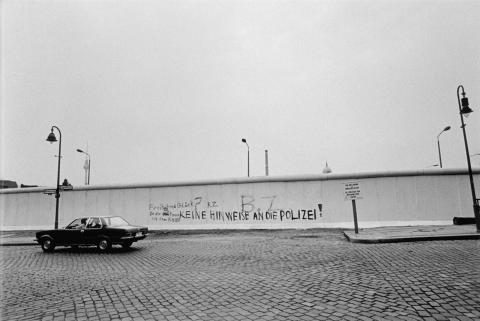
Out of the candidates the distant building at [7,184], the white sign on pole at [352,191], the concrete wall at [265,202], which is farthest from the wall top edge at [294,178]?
the distant building at [7,184]

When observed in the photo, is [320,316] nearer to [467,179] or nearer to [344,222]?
[344,222]

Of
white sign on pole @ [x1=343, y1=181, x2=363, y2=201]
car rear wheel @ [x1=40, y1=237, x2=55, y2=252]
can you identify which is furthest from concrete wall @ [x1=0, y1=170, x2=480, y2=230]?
car rear wheel @ [x1=40, y1=237, x2=55, y2=252]

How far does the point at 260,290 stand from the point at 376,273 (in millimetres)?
2771

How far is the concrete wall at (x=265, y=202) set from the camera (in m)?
18.7

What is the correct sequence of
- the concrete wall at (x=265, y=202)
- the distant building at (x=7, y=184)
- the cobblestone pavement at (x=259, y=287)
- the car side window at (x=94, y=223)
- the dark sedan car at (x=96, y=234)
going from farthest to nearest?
the distant building at (x=7, y=184), the concrete wall at (x=265, y=202), the car side window at (x=94, y=223), the dark sedan car at (x=96, y=234), the cobblestone pavement at (x=259, y=287)

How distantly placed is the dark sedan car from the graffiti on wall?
8044mm

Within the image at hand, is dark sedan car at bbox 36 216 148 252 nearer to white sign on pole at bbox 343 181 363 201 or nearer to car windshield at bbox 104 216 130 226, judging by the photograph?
car windshield at bbox 104 216 130 226

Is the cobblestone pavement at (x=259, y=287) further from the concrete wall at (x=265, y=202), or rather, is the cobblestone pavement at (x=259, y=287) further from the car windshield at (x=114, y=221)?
the concrete wall at (x=265, y=202)

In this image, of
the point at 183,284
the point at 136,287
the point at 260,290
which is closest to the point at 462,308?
the point at 260,290

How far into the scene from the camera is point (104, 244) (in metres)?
13.0

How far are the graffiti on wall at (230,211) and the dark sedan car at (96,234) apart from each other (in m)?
8.04

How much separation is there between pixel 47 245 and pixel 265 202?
1243 centimetres

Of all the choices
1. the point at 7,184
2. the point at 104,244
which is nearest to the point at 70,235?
Answer: the point at 104,244

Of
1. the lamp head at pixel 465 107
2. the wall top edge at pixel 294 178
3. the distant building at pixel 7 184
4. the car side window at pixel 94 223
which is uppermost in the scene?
the distant building at pixel 7 184
